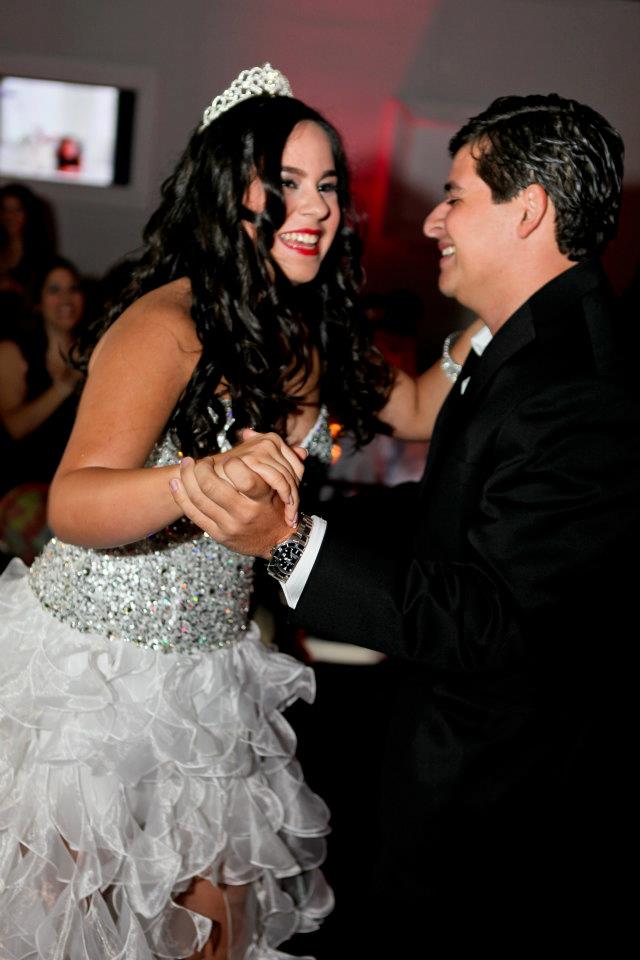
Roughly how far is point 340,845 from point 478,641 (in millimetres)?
1541

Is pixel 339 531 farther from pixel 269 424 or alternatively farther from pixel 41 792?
pixel 41 792

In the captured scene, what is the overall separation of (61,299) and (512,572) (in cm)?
295

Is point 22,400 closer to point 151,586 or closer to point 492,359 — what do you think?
point 151,586

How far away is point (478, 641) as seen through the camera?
1.42 metres

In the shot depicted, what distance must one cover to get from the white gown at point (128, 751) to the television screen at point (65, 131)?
439 centimetres

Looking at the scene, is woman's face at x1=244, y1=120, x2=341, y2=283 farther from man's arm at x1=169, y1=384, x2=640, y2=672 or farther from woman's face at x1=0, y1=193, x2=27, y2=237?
woman's face at x1=0, y1=193, x2=27, y2=237

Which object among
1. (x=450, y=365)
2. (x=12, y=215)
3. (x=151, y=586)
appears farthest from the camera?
(x=12, y=215)

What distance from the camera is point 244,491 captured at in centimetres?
128

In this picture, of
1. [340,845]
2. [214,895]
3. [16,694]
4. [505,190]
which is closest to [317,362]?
[505,190]

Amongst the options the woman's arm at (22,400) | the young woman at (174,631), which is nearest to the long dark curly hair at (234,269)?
the young woman at (174,631)

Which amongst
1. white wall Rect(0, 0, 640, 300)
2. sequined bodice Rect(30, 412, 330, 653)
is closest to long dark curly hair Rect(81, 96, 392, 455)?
sequined bodice Rect(30, 412, 330, 653)

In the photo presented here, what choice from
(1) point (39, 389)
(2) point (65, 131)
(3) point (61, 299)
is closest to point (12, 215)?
(2) point (65, 131)

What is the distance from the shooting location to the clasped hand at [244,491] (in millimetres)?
1276

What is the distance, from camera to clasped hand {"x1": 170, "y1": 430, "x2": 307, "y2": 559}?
4.19 ft
